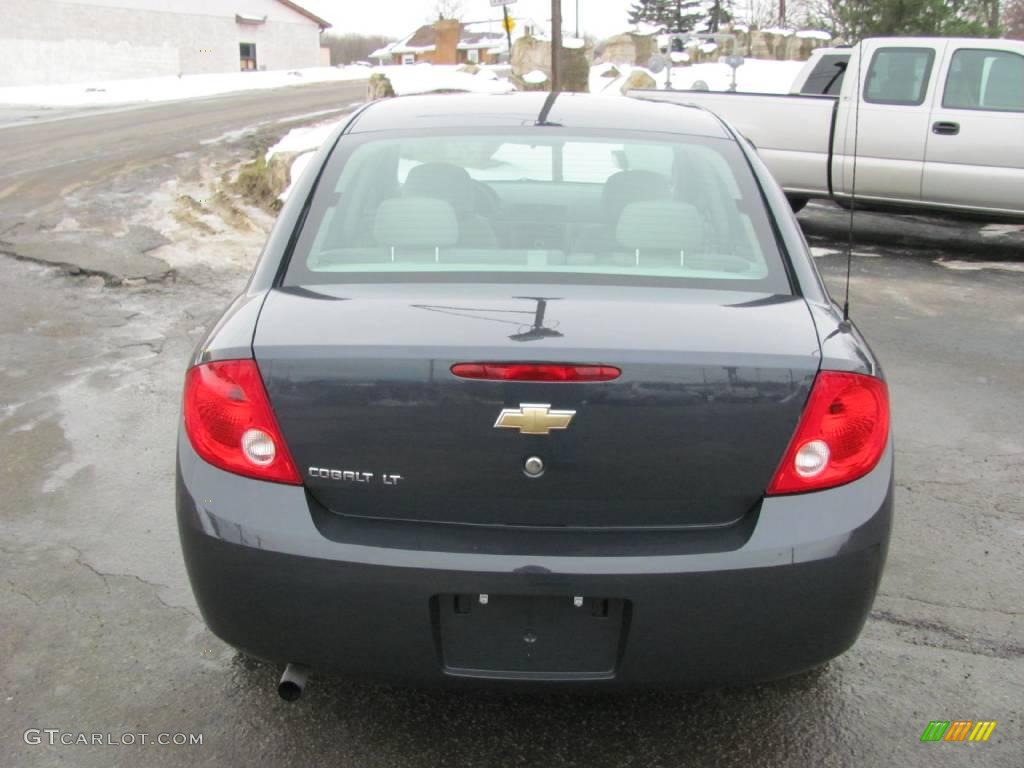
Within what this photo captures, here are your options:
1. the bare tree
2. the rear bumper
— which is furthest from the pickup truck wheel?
the bare tree

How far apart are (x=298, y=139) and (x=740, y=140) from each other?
11.6 m

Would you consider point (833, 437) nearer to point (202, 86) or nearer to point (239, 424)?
point (239, 424)

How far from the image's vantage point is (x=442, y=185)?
3.13 m

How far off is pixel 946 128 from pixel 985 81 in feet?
1.77

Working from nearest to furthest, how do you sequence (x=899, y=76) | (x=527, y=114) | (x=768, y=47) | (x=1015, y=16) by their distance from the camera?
(x=527, y=114) → (x=899, y=76) → (x=768, y=47) → (x=1015, y=16)

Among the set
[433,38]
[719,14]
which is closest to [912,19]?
[719,14]

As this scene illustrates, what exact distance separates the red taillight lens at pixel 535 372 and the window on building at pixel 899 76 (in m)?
8.60

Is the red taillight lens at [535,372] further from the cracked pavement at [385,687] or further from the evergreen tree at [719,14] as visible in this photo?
the evergreen tree at [719,14]

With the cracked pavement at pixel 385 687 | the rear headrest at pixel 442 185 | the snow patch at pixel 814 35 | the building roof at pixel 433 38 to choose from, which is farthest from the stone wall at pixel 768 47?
the building roof at pixel 433 38

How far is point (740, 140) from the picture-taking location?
11.0 ft


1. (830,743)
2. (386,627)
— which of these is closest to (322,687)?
(386,627)

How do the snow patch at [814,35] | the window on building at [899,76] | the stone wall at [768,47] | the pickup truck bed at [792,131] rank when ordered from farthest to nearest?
the snow patch at [814,35]
the stone wall at [768,47]
the pickup truck bed at [792,131]
the window on building at [899,76]

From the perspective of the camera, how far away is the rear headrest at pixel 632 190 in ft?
10.2

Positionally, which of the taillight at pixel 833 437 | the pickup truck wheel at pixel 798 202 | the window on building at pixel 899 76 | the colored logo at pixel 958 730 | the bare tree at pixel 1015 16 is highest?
the bare tree at pixel 1015 16
